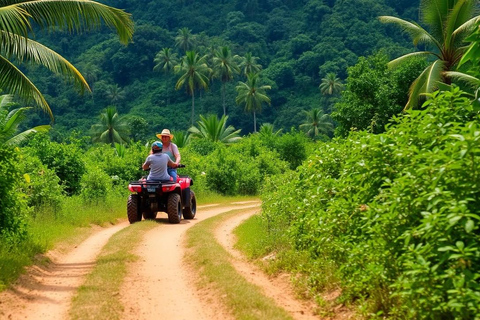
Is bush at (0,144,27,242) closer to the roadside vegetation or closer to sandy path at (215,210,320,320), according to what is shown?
the roadside vegetation

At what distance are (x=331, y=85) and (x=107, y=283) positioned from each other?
65.7 meters

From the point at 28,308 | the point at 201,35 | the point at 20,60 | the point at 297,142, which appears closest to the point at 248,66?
the point at 201,35

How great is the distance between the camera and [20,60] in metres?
11.7

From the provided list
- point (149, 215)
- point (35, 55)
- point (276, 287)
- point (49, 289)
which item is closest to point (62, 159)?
point (149, 215)

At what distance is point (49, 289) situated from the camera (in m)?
8.13

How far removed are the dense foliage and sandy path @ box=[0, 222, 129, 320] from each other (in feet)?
10.8

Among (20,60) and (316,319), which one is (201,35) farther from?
(316,319)

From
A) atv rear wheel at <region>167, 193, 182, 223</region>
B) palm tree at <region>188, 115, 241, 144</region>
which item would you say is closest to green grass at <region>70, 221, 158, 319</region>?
atv rear wheel at <region>167, 193, 182, 223</region>

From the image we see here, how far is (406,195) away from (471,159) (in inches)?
31.6

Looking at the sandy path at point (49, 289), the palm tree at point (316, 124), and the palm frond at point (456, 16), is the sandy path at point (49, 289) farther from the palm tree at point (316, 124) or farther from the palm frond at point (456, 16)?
the palm tree at point (316, 124)

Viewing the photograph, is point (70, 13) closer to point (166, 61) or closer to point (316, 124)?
point (316, 124)

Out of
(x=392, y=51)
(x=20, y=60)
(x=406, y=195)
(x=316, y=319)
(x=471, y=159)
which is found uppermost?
(x=392, y=51)

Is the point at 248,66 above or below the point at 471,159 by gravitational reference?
above

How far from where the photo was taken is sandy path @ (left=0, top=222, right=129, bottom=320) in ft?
22.8
